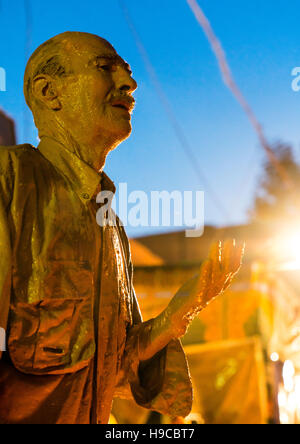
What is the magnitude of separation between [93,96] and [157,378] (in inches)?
57.1

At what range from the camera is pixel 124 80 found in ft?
8.59

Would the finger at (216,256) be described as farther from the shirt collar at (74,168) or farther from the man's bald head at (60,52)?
the man's bald head at (60,52)

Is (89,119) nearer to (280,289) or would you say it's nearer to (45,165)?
(45,165)

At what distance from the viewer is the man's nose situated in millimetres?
2613

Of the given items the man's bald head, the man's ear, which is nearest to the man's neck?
the man's ear

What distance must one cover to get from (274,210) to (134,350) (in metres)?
26.3

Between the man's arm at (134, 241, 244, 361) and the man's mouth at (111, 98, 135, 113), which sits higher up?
the man's mouth at (111, 98, 135, 113)

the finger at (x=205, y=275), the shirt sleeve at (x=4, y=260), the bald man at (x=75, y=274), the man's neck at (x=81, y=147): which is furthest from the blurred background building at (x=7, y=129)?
the finger at (x=205, y=275)

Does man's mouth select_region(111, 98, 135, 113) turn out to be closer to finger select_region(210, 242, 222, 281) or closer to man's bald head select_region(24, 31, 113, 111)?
man's bald head select_region(24, 31, 113, 111)

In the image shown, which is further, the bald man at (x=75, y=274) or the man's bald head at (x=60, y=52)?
the man's bald head at (x=60, y=52)

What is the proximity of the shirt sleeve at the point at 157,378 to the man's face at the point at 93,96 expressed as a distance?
3.31ft

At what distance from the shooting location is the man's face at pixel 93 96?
2523 millimetres

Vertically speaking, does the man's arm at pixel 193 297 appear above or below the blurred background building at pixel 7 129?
below

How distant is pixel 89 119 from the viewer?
2.53 m
